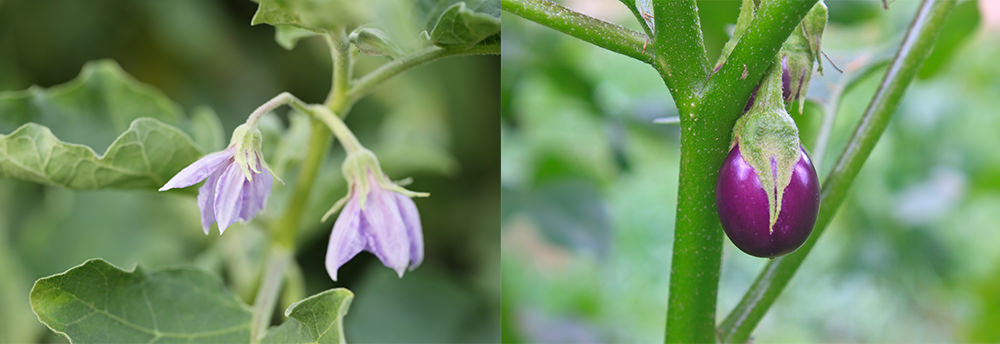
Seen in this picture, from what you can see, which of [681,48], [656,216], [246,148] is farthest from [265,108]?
[656,216]

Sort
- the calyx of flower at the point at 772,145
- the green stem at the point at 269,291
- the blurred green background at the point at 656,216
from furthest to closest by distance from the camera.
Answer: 1. the blurred green background at the point at 656,216
2. the green stem at the point at 269,291
3. the calyx of flower at the point at 772,145

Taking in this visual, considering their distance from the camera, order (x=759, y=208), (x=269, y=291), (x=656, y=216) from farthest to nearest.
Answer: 1. (x=656, y=216)
2. (x=269, y=291)
3. (x=759, y=208)

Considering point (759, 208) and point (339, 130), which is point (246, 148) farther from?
point (759, 208)

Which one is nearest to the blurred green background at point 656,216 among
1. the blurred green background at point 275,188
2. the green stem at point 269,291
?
the blurred green background at point 275,188

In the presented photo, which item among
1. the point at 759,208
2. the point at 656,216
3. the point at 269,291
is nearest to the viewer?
the point at 759,208

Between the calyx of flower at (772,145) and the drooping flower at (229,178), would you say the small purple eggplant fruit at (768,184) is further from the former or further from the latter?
the drooping flower at (229,178)
